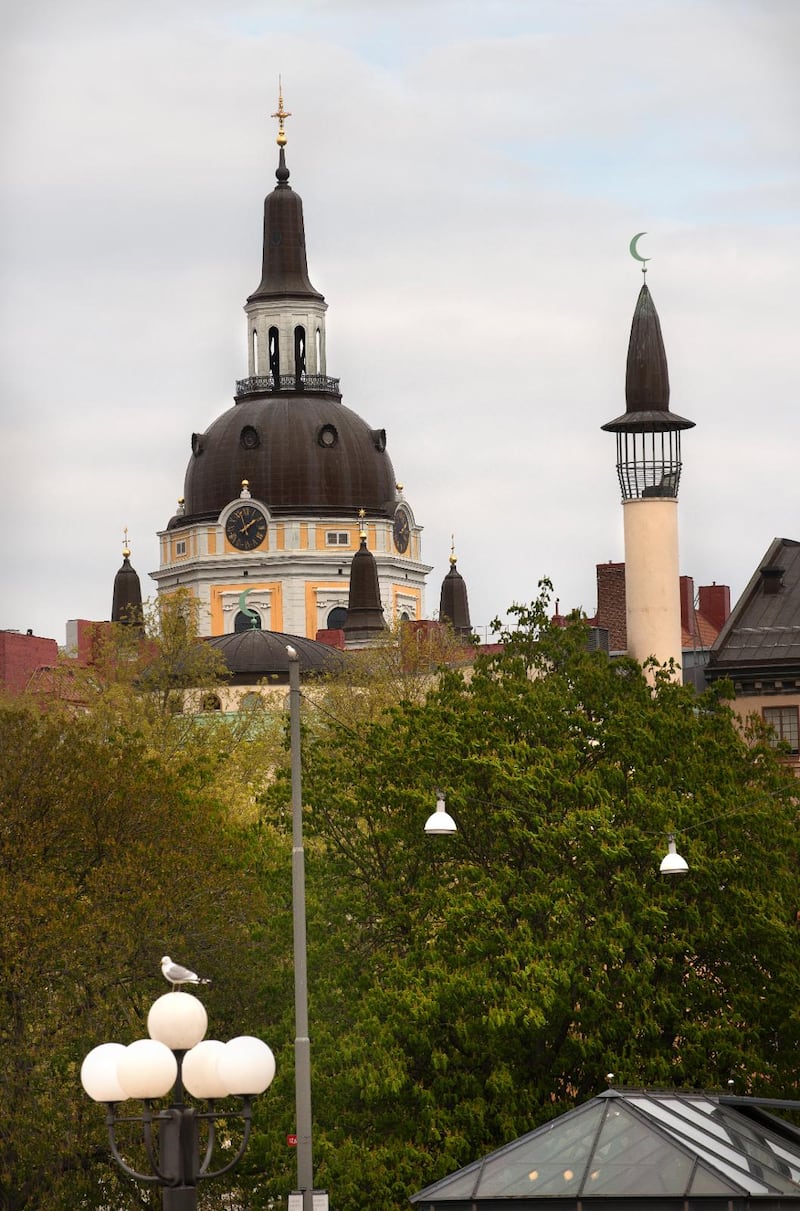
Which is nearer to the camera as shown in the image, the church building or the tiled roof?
the tiled roof

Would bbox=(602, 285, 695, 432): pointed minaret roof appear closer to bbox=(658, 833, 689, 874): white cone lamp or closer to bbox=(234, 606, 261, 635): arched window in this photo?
bbox=(658, 833, 689, 874): white cone lamp

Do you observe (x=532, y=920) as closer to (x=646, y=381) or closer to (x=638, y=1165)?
(x=638, y=1165)

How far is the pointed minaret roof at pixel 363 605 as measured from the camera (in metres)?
148

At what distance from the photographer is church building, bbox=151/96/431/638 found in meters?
169

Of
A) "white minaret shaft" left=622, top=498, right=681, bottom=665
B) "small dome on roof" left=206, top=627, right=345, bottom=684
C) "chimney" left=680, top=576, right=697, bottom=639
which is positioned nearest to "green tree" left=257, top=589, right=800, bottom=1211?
"white minaret shaft" left=622, top=498, right=681, bottom=665

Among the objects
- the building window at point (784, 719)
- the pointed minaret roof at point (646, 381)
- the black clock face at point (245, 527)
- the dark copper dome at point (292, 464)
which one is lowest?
the building window at point (784, 719)

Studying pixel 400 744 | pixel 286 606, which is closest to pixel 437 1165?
pixel 400 744

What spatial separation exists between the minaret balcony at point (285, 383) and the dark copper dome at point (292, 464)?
2.40 meters

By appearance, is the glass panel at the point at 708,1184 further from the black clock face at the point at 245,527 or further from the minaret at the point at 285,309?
the minaret at the point at 285,309

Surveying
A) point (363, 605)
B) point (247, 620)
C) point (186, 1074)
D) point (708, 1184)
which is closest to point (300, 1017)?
point (708, 1184)

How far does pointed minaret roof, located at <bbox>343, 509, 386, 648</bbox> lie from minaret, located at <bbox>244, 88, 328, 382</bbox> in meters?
26.3

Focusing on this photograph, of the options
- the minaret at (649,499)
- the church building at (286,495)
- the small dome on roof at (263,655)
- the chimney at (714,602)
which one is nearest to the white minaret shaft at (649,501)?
the minaret at (649,499)

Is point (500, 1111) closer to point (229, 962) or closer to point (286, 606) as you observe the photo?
point (229, 962)

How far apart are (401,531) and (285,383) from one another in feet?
43.0
